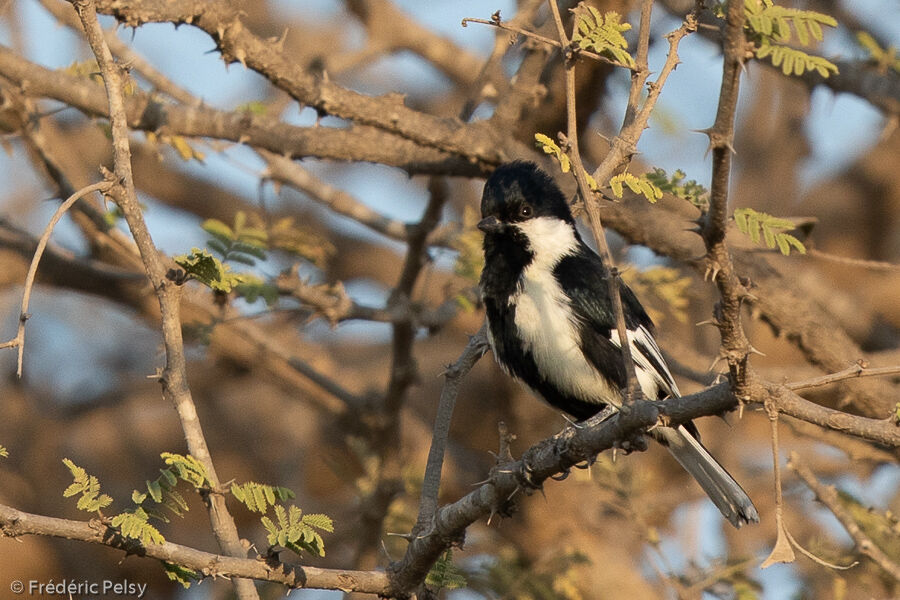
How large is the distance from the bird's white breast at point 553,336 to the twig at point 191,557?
1.27m

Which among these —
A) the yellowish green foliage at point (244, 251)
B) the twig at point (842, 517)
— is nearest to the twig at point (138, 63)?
the yellowish green foliage at point (244, 251)

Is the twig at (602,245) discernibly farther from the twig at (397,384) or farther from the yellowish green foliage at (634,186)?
the twig at (397,384)

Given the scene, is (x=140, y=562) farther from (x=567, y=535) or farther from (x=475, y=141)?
(x=475, y=141)

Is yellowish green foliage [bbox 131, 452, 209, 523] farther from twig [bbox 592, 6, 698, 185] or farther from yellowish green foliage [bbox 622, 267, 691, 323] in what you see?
yellowish green foliage [bbox 622, 267, 691, 323]

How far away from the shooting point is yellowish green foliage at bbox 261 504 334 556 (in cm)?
282

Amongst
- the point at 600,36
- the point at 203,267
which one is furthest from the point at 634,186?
the point at 203,267

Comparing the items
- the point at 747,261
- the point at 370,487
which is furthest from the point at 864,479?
the point at 370,487

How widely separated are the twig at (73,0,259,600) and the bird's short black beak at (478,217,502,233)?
152cm

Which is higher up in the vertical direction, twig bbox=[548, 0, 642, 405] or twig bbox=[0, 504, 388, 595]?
twig bbox=[548, 0, 642, 405]

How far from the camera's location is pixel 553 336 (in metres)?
4.00

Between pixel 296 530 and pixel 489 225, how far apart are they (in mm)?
1719

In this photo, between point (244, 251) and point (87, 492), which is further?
point (244, 251)

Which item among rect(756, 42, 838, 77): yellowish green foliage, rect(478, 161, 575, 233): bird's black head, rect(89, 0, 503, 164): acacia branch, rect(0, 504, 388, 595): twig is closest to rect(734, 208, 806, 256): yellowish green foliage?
rect(756, 42, 838, 77): yellowish green foliage

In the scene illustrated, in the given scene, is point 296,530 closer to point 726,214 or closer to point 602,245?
point 602,245
